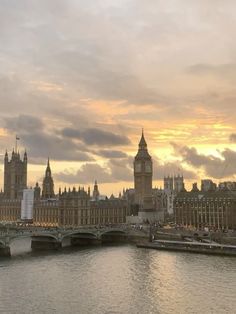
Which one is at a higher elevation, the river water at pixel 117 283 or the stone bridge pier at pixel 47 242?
the stone bridge pier at pixel 47 242

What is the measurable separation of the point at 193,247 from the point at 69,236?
111ft

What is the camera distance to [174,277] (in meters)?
72.2

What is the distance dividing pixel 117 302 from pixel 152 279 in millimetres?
14503

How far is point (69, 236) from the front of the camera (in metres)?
124

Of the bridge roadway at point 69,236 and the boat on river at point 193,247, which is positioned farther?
the boat on river at point 193,247

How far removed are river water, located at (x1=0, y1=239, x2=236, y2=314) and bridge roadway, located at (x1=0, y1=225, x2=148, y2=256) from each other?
395 cm

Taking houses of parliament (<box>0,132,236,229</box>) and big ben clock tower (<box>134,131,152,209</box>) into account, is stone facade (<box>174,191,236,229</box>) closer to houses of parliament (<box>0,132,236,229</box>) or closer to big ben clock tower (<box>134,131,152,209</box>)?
houses of parliament (<box>0,132,236,229</box>)

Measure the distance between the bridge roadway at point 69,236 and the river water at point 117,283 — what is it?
395 centimetres

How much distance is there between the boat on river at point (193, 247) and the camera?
97.9 meters

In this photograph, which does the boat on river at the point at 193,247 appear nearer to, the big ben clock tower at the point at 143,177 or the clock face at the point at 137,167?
the big ben clock tower at the point at 143,177

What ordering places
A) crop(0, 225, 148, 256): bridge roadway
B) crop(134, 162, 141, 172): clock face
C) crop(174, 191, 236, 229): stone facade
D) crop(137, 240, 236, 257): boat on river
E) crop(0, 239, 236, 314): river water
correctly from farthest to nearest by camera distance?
crop(134, 162, 141, 172): clock face → crop(174, 191, 236, 229): stone facade → crop(137, 240, 236, 257): boat on river → crop(0, 225, 148, 256): bridge roadway → crop(0, 239, 236, 314): river water

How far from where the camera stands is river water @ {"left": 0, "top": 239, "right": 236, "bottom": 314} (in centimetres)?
5519

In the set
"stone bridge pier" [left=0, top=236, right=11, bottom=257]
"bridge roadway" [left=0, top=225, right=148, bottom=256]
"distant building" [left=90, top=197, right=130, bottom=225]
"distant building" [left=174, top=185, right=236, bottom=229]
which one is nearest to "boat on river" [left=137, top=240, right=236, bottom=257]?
"bridge roadway" [left=0, top=225, right=148, bottom=256]

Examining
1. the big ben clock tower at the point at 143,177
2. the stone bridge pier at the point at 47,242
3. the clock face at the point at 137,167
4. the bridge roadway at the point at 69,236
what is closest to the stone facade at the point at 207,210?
the bridge roadway at the point at 69,236
